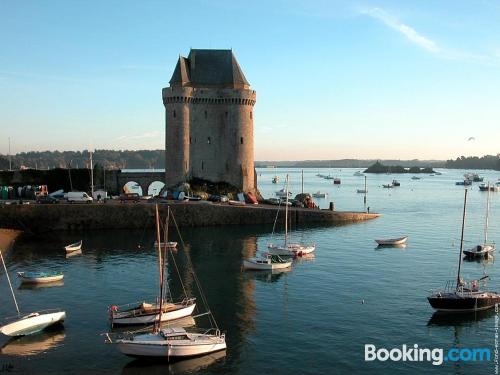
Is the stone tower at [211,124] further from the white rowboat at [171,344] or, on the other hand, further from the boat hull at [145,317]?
the white rowboat at [171,344]

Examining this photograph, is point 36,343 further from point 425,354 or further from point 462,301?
point 462,301

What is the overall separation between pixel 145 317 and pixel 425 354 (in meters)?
15.6

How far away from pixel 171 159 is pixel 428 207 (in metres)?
56.5

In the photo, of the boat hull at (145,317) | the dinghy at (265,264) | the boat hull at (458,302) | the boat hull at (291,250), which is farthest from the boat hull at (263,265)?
the boat hull at (458,302)

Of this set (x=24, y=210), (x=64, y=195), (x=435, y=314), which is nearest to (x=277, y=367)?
(x=435, y=314)

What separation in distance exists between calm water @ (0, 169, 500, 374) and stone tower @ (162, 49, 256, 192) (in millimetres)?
17474

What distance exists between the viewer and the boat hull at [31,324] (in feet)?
92.0

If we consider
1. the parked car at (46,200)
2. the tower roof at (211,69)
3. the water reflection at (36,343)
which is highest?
the tower roof at (211,69)

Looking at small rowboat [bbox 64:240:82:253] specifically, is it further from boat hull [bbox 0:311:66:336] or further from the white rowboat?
the white rowboat

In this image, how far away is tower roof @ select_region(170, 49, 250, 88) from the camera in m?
79.7

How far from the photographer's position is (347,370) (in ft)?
80.2

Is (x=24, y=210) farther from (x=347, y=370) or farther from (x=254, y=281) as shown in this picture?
(x=347, y=370)

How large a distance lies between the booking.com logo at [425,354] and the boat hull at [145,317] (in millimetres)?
10967

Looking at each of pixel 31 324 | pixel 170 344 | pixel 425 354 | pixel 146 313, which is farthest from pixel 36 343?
pixel 425 354
